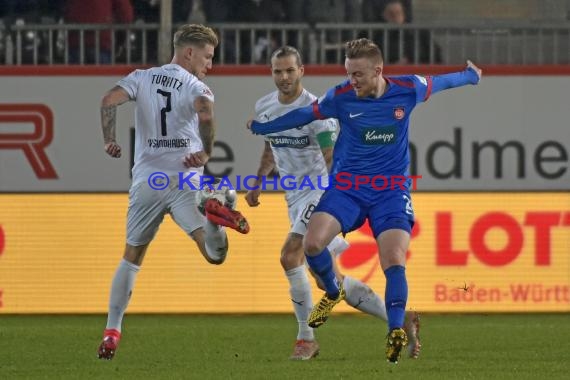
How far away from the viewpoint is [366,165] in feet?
28.7

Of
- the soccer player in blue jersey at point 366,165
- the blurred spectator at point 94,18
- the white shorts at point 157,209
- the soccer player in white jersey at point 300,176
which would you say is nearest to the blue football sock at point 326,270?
the soccer player in blue jersey at point 366,165

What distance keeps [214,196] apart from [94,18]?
21.3ft

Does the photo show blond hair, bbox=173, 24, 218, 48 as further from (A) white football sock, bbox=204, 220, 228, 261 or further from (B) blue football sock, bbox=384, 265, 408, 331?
(B) blue football sock, bbox=384, 265, 408, 331

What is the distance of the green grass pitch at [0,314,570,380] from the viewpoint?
8586 mm

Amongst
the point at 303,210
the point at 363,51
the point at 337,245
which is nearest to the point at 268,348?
the point at 337,245

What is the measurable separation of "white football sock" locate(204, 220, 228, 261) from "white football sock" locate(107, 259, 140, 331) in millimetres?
477

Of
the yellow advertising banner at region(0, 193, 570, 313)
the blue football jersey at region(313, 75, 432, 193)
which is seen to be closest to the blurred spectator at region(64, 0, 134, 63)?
the yellow advertising banner at region(0, 193, 570, 313)

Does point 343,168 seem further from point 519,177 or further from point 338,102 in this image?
point 519,177

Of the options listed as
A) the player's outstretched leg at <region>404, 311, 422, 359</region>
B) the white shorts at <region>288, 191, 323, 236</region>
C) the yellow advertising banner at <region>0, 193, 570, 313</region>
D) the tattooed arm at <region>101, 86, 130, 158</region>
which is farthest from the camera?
the yellow advertising banner at <region>0, 193, 570, 313</region>

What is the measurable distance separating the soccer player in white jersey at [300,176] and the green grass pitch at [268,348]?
0.27m

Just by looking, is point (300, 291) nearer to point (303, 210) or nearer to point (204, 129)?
point (303, 210)

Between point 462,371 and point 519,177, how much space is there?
713 centimetres

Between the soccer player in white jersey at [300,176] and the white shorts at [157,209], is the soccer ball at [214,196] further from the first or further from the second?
the soccer player in white jersey at [300,176]

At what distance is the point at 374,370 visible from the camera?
866cm
